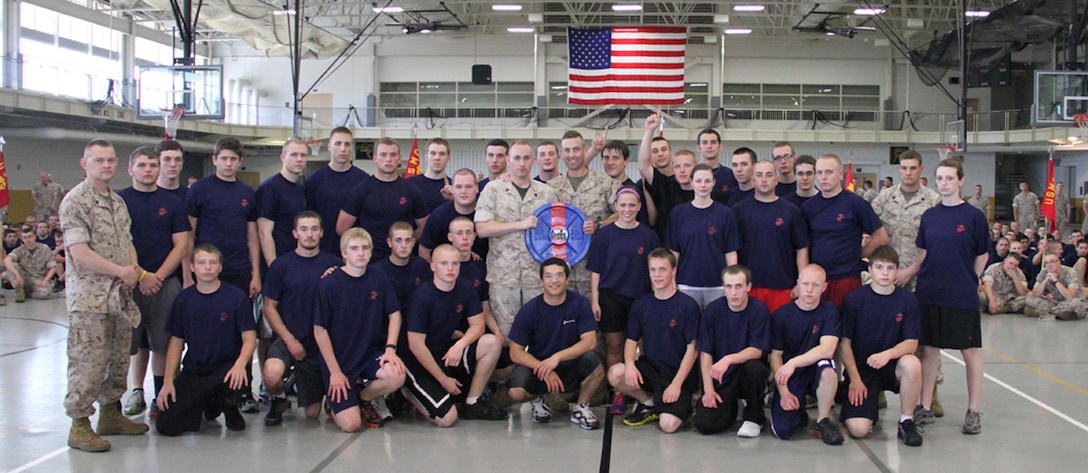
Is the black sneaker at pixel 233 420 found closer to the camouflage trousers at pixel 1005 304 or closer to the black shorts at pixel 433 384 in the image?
the black shorts at pixel 433 384

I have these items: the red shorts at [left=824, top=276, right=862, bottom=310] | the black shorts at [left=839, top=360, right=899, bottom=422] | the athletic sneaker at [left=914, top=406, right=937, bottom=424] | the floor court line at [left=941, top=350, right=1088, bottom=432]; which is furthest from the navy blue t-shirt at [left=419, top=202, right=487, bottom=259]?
the floor court line at [left=941, top=350, right=1088, bottom=432]

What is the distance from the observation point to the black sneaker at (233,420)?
6.47m

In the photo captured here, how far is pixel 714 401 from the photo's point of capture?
250 inches

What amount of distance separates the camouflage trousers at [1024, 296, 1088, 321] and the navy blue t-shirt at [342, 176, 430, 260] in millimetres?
10580

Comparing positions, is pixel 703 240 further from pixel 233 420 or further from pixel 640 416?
pixel 233 420

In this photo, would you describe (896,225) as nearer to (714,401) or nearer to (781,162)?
(781,162)

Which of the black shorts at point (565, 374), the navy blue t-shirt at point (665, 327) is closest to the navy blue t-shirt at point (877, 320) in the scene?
the navy blue t-shirt at point (665, 327)

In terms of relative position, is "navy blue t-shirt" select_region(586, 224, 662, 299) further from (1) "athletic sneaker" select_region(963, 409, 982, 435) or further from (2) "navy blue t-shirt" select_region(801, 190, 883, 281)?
(1) "athletic sneaker" select_region(963, 409, 982, 435)

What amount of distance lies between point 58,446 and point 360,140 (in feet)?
98.7

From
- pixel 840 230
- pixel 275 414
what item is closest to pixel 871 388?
pixel 840 230

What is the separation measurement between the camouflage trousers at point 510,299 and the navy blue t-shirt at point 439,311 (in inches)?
9.7

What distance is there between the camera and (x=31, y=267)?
49.7 feet

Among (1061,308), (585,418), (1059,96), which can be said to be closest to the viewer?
(585,418)

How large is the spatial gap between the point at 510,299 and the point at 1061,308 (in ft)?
33.3
